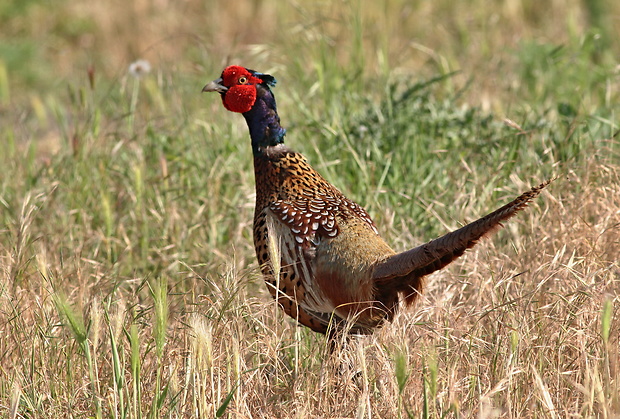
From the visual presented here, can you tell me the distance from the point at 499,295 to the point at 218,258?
1.28 meters

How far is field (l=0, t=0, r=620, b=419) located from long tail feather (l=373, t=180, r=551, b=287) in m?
0.15

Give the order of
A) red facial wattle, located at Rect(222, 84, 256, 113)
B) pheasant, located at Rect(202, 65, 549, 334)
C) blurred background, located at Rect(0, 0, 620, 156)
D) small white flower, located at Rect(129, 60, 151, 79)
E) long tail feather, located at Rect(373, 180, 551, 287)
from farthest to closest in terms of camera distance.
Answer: blurred background, located at Rect(0, 0, 620, 156) → small white flower, located at Rect(129, 60, 151, 79) → red facial wattle, located at Rect(222, 84, 256, 113) → pheasant, located at Rect(202, 65, 549, 334) → long tail feather, located at Rect(373, 180, 551, 287)

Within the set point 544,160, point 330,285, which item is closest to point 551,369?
point 330,285

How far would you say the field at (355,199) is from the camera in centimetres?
248

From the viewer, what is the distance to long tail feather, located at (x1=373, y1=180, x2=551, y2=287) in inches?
94.0

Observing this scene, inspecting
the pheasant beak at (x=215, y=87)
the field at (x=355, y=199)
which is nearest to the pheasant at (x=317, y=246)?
the pheasant beak at (x=215, y=87)

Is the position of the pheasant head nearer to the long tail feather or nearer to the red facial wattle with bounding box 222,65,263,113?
the red facial wattle with bounding box 222,65,263,113

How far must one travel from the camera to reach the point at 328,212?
10.4ft

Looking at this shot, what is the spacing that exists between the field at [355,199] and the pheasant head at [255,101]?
478 mm

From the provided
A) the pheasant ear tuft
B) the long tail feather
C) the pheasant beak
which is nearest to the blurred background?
the pheasant beak

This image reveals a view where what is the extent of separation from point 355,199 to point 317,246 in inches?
38.2

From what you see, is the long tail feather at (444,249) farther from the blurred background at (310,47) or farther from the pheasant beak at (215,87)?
the blurred background at (310,47)

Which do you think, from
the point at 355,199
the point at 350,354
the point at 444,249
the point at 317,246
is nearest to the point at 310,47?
the point at 355,199

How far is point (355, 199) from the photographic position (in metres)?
4.04
